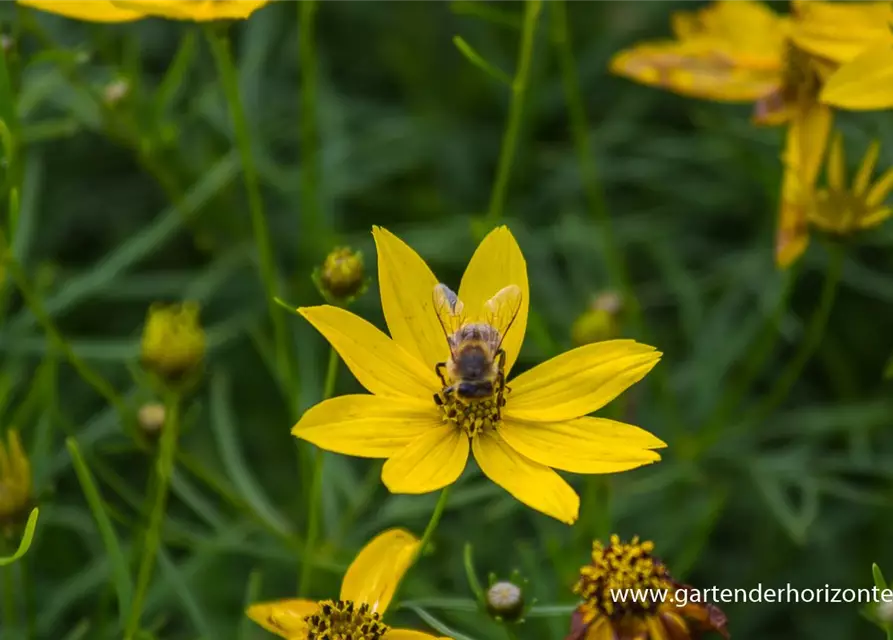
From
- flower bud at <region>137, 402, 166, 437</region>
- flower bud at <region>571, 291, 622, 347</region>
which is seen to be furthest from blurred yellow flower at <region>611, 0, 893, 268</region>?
flower bud at <region>137, 402, 166, 437</region>

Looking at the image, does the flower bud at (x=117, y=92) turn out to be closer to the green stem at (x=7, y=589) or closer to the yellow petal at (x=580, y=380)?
the green stem at (x=7, y=589)

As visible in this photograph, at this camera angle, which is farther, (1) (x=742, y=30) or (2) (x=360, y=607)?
(1) (x=742, y=30)

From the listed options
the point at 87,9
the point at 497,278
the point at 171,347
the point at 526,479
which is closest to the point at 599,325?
the point at 497,278

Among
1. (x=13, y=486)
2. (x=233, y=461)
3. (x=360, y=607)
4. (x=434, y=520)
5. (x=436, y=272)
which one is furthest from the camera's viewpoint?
(x=436, y=272)

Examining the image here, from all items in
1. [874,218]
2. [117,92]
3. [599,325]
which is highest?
[117,92]

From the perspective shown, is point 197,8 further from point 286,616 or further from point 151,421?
point 286,616

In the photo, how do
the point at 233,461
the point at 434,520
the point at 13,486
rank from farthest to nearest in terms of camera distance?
Answer: the point at 233,461
the point at 13,486
the point at 434,520

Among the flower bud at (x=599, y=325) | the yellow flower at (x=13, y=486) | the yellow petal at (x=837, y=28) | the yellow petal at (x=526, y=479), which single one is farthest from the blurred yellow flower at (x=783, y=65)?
the yellow flower at (x=13, y=486)
